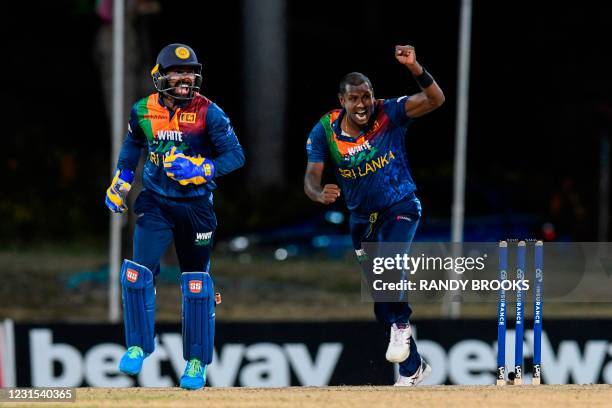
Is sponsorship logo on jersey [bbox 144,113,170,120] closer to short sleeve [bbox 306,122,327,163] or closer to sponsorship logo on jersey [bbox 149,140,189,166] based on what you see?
sponsorship logo on jersey [bbox 149,140,189,166]

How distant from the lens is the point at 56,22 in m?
25.8

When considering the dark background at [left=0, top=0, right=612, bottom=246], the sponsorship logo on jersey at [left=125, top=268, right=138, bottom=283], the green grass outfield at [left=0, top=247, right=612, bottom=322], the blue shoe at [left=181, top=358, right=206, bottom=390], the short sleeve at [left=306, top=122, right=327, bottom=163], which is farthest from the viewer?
the dark background at [left=0, top=0, right=612, bottom=246]

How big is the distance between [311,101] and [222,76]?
180cm

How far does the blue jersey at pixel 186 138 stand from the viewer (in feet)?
32.0

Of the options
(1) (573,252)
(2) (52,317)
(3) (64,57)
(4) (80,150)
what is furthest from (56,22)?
(1) (573,252)

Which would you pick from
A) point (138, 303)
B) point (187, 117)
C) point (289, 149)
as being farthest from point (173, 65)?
point (289, 149)

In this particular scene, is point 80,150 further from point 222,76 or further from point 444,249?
point 444,249

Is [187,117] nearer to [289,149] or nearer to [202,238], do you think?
[202,238]

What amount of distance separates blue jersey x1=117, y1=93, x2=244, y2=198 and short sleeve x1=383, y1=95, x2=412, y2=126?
3.61 feet

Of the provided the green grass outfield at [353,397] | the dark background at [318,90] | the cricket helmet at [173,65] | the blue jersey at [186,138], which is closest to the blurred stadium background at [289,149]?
the dark background at [318,90]

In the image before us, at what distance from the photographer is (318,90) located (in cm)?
2483

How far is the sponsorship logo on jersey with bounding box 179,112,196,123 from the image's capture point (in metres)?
9.75

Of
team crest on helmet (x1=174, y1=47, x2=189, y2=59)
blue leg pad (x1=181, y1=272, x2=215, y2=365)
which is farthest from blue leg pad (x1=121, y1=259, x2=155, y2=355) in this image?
team crest on helmet (x1=174, y1=47, x2=189, y2=59)

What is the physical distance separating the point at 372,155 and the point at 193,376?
188cm
